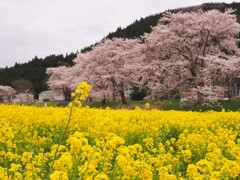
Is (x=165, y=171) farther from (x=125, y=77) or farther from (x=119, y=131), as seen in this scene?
(x=125, y=77)

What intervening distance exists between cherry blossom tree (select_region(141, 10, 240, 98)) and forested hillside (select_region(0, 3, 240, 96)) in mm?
61993

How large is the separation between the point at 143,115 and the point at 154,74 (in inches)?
684

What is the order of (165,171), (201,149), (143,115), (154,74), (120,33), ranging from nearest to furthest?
(165,171)
(201,149)
(143,115)
(154,74)
(120,33)

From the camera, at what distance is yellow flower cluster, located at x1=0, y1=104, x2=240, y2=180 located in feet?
13.7

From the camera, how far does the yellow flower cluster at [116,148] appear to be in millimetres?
4168

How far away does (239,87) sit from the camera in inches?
1991

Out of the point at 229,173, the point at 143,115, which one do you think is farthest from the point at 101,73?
the point at 229,173

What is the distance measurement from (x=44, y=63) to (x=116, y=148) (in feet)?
404

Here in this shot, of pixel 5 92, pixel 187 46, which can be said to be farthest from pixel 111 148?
pixel 5 92

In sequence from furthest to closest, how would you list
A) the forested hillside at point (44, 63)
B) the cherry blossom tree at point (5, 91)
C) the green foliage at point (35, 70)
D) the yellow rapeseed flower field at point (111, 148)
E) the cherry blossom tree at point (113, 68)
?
the green foliage at point (35, 70) < the forested hillside at point (44, 63) < the cherry blossom tree at point (5, 91) < the cherry blossom tree at point (113, 68) < the yellow rapeseed flower field at point (111, 148)

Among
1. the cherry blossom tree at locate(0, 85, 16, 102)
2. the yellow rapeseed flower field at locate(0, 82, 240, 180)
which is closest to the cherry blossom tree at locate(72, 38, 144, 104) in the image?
the yellow rapeseed flower field at locate(0, 82, 240, 180)

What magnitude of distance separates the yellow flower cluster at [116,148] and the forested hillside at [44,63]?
81.9 metres

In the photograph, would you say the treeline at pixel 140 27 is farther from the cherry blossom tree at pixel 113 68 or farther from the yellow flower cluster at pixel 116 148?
the yellow flower cluster at pixel 116 148

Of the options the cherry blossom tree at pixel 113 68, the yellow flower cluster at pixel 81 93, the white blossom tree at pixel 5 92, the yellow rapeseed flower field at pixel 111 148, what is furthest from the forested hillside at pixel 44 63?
the yellow flower cluster at pixel 81 93
